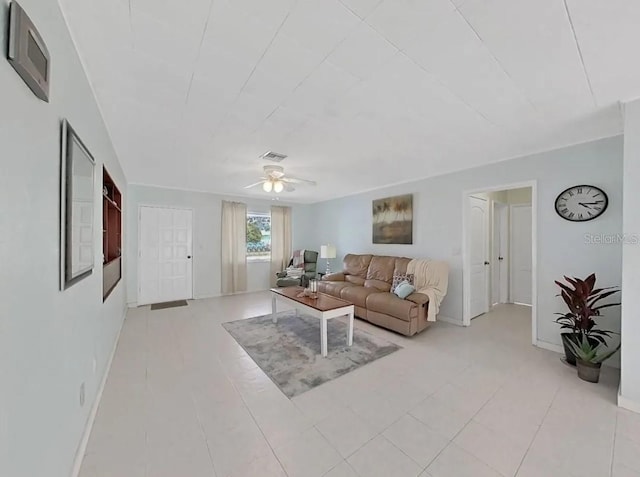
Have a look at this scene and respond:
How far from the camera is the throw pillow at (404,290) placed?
3.65 meters

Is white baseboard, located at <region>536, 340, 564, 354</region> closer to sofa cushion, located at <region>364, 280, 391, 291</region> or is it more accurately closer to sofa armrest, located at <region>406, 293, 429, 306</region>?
sofa armrest, located at <region>406, 293, 429, 306</region>

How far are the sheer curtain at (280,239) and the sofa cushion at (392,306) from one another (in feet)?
10.9

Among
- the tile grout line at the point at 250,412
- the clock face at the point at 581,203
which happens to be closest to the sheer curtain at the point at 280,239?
the tile grout line at the point at 250,412

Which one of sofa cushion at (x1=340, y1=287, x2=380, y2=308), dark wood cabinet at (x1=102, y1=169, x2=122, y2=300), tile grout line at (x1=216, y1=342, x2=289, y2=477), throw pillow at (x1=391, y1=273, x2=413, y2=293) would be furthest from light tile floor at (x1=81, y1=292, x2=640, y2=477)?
throw pillow at (x1=391, y1=273, x2=413, y2=293)

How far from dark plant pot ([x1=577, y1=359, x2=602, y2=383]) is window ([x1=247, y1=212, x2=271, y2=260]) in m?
5.69

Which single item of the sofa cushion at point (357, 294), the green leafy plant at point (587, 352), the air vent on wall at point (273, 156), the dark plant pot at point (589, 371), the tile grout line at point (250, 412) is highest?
the air vent on wall at point (273, 156)

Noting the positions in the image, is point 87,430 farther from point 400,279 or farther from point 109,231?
point 400,279

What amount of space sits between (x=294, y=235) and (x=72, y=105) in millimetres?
5686

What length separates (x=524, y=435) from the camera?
173cm

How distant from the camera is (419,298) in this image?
353cm

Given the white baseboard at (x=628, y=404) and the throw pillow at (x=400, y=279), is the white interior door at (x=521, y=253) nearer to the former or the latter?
the throw pillow at (x=400, y=279)

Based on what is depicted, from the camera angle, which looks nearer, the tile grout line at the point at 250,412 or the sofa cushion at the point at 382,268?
the tile grout line at the point at 250,412

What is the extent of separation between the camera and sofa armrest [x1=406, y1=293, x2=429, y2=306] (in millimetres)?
3465

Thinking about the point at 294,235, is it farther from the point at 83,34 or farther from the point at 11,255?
the point at 11,255
